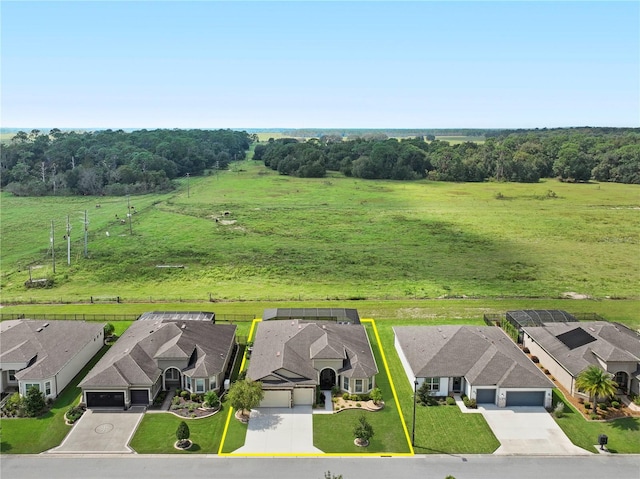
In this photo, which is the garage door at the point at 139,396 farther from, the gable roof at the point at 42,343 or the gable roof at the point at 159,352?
the gable roof at the point at 42,343

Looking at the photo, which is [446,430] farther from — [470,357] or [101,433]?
[101,433]

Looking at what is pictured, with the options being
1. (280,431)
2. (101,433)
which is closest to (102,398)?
(101,433)

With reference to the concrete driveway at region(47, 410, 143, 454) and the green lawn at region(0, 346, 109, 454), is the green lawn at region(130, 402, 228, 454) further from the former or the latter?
the green lawn at region(0, 346, 109, 454)

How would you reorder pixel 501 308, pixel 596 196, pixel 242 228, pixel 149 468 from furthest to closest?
pixel 596 196 < pixel 242 228 < pixel 501 308 < pixel 149 468

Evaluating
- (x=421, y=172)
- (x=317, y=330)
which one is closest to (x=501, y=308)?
(x=317, y=330)

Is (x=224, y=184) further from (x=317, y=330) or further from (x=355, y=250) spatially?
(x=317, y=330)
